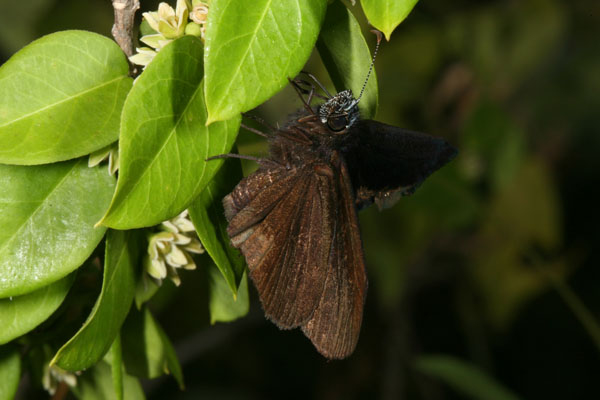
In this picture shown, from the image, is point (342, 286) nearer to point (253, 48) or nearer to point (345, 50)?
point (345, 50)

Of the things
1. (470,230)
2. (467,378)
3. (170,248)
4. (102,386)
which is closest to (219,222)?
(170,248)

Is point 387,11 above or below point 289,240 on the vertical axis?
above

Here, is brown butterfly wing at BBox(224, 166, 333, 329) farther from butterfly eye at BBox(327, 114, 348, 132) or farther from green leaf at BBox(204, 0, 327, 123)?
green leaf at BBox(204, 0, 327, 123)

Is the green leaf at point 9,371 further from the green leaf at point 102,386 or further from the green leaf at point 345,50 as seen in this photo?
the green leaf at point 345,50

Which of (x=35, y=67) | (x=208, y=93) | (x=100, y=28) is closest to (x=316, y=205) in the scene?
(x=208, y=93)

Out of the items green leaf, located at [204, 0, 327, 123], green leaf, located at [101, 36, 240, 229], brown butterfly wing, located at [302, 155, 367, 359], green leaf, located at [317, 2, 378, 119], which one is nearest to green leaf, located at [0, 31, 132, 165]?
green leaf, located at [101, 36, 240, 229]

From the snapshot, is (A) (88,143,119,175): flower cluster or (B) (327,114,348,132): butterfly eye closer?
(A) (88,143,119,175): flower cluster
